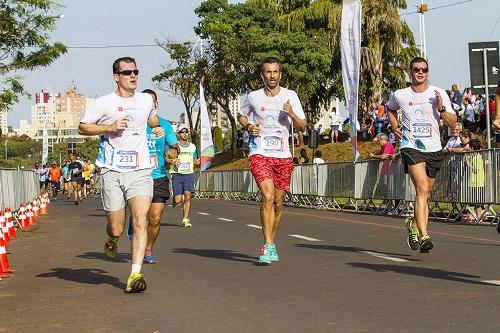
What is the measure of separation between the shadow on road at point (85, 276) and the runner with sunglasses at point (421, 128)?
3474 millimetres

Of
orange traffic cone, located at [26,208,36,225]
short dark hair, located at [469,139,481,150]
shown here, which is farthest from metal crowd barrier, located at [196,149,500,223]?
orange traffic cone, located at [26,208,36,225]

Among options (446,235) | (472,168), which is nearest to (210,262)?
(446,235)

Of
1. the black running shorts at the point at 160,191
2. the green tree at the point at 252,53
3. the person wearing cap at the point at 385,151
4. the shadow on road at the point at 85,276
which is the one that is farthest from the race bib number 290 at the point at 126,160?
the green tree at the point at 252,53

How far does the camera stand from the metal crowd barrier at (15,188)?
20553 mm

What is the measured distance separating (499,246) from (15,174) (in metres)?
13.9

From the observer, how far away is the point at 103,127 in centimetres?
920

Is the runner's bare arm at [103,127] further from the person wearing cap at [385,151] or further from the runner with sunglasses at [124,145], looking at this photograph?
the person wearing cap at [385,151]

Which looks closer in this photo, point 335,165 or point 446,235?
point 446,235

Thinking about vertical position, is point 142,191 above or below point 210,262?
above

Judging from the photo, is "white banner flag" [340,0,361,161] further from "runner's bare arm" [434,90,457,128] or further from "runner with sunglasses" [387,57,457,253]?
"runner's bare arm" [434,90,457,128]

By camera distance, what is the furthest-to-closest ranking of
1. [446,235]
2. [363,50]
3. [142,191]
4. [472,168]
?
1. [363,50]
2. [472,168]
3. [446,235]
4. [142,191]

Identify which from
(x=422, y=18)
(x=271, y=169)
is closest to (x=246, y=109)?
(x=271, y=169)

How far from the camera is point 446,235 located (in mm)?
15930

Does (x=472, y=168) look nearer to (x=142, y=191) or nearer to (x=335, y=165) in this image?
(x=335, y=165)
